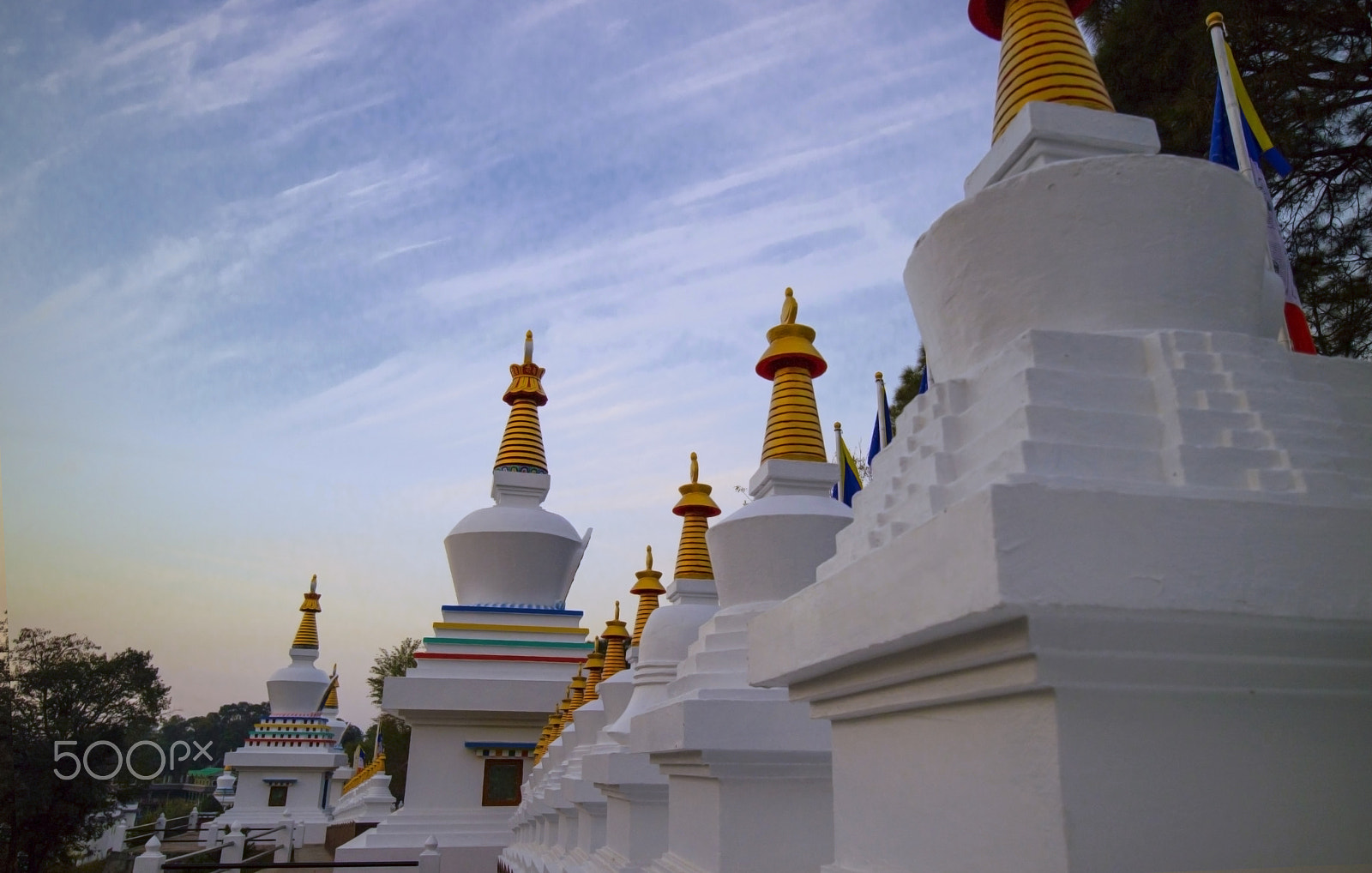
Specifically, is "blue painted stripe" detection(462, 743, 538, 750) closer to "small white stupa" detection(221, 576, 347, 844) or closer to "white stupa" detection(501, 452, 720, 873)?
"white stupa" detection(501, 452, 720, 873)

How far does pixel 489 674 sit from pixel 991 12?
46.3 feet

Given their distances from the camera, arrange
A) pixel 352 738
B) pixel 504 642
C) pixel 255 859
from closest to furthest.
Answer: pixel 504 642
pixel 255 859
pixel 352 738

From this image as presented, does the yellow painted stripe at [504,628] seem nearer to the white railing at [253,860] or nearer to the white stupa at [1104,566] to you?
the white railing at [253,860]

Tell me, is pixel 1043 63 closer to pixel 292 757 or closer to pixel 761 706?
pixel 761 706

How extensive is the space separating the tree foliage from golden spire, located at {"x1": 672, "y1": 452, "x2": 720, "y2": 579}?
5.67 m

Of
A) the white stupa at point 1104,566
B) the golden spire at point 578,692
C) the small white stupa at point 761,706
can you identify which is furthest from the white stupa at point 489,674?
the white stupa at point 1104,566

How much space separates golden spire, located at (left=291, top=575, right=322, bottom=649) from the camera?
26422 millimetres

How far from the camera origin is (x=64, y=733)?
1342 cm

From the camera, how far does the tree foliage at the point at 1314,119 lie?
844 centimetres

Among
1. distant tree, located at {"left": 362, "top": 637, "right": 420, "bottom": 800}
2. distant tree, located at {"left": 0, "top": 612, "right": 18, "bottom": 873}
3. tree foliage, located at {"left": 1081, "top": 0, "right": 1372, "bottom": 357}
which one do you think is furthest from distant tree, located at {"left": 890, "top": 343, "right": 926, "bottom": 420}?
distant tree, located at {"left": 362, "top": 637, "right": 420, "bottom": 800}

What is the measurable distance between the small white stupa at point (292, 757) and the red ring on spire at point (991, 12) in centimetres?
2411

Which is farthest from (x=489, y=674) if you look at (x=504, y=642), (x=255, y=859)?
(x=255, y=859)

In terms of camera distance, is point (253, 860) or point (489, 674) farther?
point (489, 674)

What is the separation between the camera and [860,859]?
259cm
